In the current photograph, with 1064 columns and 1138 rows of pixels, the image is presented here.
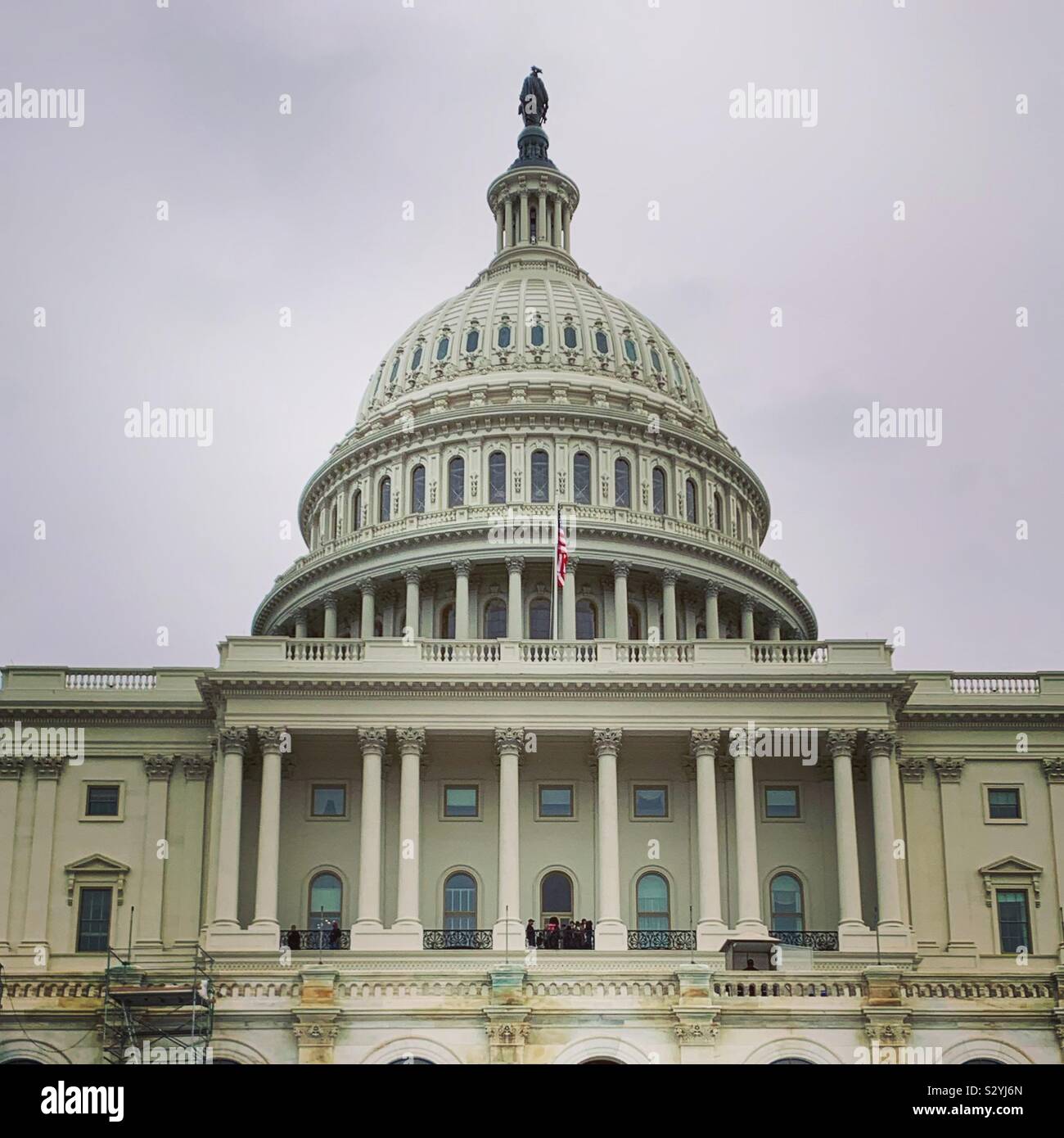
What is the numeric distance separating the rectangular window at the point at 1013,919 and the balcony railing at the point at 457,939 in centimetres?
1948

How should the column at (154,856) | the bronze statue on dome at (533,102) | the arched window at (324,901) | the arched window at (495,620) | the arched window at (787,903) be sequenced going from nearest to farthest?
the column at (154,856) → the arched window at (324,901) → the arched window at (787,903) → the arched window at (495,620) → the bronze statue on dome at (533,102)

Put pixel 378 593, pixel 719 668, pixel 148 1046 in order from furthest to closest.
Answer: pixel 378 593
pixel 719 668
pixel 148 1046

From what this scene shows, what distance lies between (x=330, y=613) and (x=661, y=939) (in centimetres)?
3081

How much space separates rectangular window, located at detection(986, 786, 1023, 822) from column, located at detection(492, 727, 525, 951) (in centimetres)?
1828

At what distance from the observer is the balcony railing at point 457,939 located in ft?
228

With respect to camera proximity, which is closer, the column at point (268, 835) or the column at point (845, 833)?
the column at point (268, 835)

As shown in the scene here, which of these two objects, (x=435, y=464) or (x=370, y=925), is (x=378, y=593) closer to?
(x=435, y=464)

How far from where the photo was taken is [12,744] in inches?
2968

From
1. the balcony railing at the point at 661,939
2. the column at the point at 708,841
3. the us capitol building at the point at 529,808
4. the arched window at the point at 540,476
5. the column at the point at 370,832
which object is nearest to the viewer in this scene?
the column at the point at 708,841

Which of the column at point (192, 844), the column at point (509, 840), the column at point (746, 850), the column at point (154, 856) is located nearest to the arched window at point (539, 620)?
the column at point (509, 840)

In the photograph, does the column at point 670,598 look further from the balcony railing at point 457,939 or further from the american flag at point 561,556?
the balcony railing at point 457,939

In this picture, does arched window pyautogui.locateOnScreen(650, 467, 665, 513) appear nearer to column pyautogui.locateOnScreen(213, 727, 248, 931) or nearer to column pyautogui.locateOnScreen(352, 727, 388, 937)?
column pyautogui.locateOnScreen(352, 727, 388, 937)

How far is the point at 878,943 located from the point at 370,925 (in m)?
17.5
